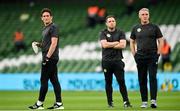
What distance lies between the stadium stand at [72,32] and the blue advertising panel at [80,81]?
219cm

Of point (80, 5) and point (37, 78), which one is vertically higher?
point (80, 5)

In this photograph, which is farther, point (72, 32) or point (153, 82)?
point (72, 32)

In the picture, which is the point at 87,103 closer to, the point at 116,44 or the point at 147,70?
the point at 147,70

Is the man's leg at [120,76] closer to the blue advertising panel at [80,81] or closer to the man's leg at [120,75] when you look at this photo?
the man's leg at [120,75]

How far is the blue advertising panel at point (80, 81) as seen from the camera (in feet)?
83.6

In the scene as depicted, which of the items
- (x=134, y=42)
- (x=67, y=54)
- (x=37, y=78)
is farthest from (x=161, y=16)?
(x=134, y=42)

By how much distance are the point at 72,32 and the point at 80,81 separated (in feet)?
24.1

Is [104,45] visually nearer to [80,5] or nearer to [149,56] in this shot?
[149,56]

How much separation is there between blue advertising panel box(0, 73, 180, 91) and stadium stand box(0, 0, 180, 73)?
2187 millimetres

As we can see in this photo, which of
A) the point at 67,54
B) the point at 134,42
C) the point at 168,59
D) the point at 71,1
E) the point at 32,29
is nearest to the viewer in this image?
the point at 134,42

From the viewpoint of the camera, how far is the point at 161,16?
107ft

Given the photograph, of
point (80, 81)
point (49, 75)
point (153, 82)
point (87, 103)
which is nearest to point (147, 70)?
point (153, 82)

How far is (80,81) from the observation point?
2694cm

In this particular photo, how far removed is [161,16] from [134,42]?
57.7 ft
